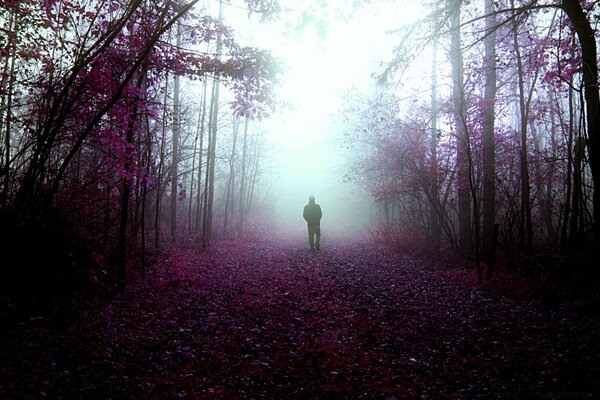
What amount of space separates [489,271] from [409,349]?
4372 mm

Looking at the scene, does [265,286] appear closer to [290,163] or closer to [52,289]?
[52,289]

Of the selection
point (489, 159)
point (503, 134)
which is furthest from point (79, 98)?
point (503, 134)

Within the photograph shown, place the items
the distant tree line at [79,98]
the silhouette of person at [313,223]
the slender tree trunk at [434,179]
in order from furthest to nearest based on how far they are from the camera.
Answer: the silhouette of person at [313,223], the slender tree trunk at [434,179], the distant tree line at [79,98]

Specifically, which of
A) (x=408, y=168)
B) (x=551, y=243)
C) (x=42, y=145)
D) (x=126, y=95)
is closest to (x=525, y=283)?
(x=551, y=243)

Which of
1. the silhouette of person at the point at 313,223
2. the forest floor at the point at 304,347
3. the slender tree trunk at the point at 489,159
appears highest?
the slender tree trunk at the point at 489,159

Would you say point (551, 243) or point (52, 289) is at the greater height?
point (551, 243)

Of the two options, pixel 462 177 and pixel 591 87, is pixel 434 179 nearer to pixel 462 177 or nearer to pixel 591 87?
pixel 462 177

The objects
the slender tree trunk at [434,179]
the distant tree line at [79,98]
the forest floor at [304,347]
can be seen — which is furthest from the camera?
the slender tree trunk at [434,179]

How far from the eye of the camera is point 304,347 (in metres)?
5.36

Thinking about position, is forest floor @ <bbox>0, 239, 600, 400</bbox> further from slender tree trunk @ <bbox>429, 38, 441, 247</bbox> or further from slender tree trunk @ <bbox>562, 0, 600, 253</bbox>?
slender tree trunk @ <bbox>429, 38, 441, 247</bbox>

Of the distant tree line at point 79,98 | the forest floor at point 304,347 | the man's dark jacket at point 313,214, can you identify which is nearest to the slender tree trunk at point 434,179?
the man's dark jacket at point 313,214

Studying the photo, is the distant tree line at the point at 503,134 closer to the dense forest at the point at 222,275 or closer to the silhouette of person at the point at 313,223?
the dense forest at the point at 222,275

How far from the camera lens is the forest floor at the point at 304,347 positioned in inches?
155

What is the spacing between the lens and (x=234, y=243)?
17500 mm
